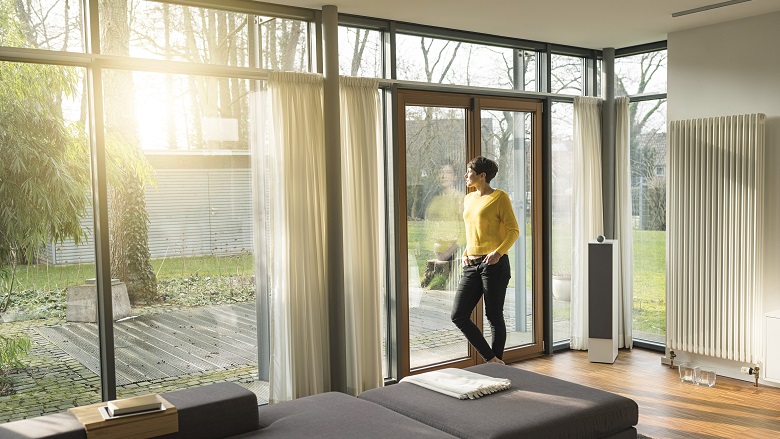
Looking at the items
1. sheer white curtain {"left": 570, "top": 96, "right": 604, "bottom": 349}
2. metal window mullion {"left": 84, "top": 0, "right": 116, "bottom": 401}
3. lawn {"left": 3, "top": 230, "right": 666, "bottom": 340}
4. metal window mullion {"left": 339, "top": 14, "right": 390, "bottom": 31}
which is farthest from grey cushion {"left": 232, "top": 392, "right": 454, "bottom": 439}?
sheer white curtain {"left": 570, "top": 96, "right": 604, "bottom": 349}

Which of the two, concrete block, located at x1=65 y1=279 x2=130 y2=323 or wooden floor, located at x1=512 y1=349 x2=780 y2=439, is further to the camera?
wooden floor, located at x1=512 y1=349 x2=780 y2=439

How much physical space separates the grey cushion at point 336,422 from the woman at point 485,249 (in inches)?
69.0

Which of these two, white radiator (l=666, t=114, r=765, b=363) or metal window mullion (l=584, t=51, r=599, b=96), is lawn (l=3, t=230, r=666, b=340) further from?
metal window mullion (l=584, t=51, r=599, b=96)

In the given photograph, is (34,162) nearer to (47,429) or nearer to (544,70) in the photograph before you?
(47,429)

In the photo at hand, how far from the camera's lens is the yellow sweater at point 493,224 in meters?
5.17

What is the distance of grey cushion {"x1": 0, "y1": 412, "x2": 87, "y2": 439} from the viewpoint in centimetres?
296

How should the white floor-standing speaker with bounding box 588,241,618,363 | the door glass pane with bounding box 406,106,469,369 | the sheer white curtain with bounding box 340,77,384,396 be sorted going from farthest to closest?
the white floor-standing speaker with bounding box 588,241,618,363 < the door glass pane with bounding box 406,106,469,369 < the sheer white curtain with bounding box 340,77,384,396

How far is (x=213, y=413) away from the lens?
3.34 meters

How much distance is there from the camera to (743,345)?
18.5 feet

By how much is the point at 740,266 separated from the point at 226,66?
3.99 m

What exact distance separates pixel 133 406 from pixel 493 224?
2.85m

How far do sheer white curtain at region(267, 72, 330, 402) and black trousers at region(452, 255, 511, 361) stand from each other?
1.02 metres

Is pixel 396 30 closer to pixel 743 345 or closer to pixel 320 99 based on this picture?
pixel 320 99

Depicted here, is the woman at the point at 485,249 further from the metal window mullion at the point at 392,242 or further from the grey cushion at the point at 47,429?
the grey cushion at the point at 47,429
